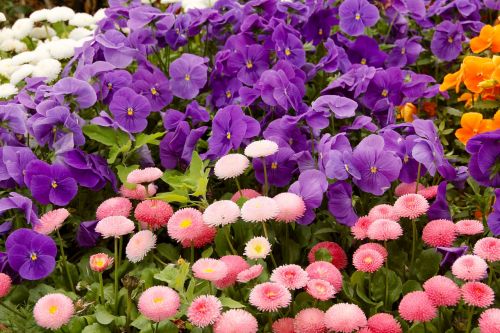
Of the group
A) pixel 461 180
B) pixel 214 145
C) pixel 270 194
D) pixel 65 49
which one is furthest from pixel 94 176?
pixel 461 180

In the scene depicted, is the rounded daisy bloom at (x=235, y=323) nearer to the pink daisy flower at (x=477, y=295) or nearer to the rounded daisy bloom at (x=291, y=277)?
the rounded daisy bloom at (x=291, y=277)

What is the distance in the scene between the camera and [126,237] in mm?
1944

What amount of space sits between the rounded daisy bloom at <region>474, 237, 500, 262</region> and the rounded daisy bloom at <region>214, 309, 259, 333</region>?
49cm

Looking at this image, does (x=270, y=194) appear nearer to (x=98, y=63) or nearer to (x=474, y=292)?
(x=98, y=63)

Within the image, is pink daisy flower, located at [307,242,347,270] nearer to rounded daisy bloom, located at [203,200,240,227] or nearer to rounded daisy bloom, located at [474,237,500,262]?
rounded daisy bloom, located at [203,200,240,227]

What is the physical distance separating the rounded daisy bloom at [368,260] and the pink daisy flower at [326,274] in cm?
5

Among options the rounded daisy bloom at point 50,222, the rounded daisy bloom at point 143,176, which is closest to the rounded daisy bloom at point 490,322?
the rounded daisy bloom at point 143,176

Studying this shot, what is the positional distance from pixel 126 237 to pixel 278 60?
78 cm

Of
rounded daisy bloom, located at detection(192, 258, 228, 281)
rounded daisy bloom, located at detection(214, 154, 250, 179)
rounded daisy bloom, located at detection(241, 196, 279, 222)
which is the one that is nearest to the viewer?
rounded daisy bloom, located at detection(192, 258, 228, 281)

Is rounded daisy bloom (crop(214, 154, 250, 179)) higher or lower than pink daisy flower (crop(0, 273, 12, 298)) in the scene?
higher

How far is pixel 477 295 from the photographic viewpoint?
1.34 m

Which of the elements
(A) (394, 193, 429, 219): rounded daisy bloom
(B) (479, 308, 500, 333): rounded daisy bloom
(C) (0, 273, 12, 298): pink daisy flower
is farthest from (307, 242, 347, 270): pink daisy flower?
(C) (0, 273, 12, 298): pink daisy flower

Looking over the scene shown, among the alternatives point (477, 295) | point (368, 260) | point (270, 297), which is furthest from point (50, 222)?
point (477, 295)

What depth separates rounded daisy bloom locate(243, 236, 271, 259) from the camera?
1475 millimetres
